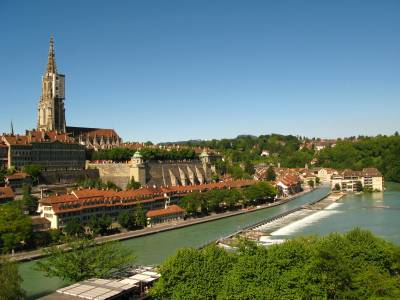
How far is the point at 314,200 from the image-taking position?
54281mm

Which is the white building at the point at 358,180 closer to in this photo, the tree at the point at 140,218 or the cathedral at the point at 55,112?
the cathedral at the point at 55,112

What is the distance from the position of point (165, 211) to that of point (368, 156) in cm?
6025

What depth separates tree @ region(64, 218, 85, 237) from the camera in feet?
97.2

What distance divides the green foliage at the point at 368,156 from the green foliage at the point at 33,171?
5453 cm

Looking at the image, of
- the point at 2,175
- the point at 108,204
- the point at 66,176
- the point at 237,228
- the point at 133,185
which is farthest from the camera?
the point at 133,185

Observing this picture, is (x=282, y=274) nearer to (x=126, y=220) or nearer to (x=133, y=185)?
(x=126, y=220)

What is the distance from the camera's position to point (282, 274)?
16.3 metres

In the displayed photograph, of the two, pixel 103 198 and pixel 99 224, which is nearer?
pixel 99 224

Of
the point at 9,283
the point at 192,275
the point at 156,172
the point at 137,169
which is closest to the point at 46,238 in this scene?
the point at 9,283

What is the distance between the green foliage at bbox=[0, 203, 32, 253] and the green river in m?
2.12

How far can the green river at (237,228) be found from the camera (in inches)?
876

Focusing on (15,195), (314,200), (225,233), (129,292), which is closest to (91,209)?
(15,195)

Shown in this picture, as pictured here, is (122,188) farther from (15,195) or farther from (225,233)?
(225,233)

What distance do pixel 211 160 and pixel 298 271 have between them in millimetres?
46775
